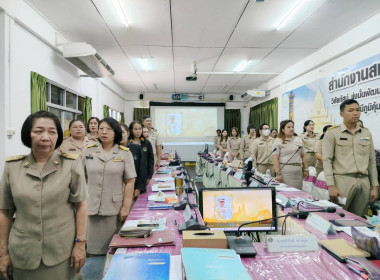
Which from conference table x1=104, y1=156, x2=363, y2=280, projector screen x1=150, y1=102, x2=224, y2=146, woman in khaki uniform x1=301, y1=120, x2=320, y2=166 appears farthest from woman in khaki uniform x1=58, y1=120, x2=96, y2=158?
projector screen x1=150, y1=102, x2=224, y2=146

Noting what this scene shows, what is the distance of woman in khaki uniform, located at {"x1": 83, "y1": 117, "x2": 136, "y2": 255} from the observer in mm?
2066

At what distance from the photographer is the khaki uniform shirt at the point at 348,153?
8.19 feet

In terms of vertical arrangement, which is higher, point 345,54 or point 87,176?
point 345,54

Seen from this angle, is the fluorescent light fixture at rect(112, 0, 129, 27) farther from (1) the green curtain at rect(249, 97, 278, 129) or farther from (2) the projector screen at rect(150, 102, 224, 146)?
(2) the projector screen at rect(150, 102, 224, 146)

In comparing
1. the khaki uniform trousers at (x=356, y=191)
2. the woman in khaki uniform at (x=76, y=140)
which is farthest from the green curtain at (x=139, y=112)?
the khaki uniform trousers at (x=356, y=191)

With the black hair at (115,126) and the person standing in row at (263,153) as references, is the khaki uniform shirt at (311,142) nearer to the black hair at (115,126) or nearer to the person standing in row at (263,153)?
the person standing in row at (263,153)

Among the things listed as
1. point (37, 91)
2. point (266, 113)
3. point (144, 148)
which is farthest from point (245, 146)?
point (37, 91)

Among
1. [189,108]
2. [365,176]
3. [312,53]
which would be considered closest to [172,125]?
[189,108]

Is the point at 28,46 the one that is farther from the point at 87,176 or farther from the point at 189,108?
the point at 189,108

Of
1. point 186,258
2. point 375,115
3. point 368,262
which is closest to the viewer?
point 186,258

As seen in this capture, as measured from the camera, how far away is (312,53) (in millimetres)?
5738

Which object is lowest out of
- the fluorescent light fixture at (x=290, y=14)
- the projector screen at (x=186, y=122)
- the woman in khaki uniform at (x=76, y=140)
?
the woman in khaki uniform at (x=76, y=140)

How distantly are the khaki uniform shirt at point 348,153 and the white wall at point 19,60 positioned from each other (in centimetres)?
362

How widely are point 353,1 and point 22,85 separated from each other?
468cm
